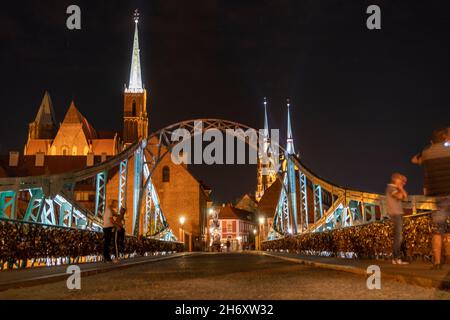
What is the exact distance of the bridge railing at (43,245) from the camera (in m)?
10.5

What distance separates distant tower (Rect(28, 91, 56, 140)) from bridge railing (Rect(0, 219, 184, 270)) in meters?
104

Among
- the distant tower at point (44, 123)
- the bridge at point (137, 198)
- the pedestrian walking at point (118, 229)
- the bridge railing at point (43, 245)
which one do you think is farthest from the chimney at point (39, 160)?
the pedestrian walking at point (118, 229)

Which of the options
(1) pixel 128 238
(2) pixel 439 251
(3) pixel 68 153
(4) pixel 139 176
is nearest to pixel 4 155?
(3) pixel 68 153

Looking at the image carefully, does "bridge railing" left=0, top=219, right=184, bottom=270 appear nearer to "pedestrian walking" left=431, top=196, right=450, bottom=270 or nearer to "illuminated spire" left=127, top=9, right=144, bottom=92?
"pedestrian walking" left=431, top=196, right=450, bottom=270

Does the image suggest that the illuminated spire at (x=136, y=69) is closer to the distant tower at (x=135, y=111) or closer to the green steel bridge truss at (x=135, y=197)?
the distant tower at (x=135, y=111)

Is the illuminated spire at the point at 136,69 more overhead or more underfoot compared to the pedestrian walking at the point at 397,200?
more overhead

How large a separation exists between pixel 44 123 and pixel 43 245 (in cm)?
11286

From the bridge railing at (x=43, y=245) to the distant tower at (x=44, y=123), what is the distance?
104 meters

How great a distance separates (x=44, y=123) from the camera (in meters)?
118

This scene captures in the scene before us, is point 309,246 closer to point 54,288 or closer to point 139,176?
point 139,176

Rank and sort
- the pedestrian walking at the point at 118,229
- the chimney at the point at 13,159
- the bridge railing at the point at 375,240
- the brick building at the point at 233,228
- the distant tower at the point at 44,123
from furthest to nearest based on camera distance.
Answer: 1. the distant tower at the point at 44,123
2. the brick building at the point at 233,228
3. the chimney at the point at 13,159
4. the pedestrian walking at the point at 118,229
5. the bridge railing at the point at 375,240

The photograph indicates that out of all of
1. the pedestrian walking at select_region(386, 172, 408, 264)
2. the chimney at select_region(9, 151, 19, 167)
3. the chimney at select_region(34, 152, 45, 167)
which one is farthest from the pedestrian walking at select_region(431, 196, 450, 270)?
the chimney at select_region(9, 151, 19, 167)

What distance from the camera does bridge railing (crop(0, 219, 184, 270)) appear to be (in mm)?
10453
